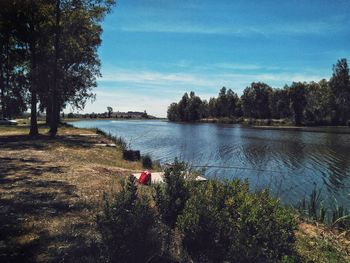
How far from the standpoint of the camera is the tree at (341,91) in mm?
112000

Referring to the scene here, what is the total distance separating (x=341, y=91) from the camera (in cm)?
11381

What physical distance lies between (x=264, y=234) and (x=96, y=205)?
165 inches

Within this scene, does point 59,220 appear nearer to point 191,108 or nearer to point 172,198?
point 172,198

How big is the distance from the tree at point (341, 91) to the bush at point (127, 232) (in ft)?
386

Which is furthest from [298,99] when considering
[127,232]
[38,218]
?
[127,232]

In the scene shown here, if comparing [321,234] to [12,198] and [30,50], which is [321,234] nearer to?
[12,198]

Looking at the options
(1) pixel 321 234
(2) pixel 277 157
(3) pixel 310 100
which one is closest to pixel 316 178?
(2) pixel 277 157

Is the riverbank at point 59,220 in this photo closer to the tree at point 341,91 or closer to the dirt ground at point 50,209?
the dirt ground at point 50,209

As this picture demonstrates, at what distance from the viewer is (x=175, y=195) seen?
7.89m

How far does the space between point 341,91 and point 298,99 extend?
43.0ft

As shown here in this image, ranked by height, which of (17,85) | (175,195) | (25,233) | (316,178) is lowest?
(316,178)

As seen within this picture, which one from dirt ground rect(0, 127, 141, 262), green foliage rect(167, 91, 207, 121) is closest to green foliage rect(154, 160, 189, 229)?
dirt ground rect(0, 127, 141, 262)

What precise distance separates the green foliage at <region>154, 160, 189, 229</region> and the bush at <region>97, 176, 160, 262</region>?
5.69ft

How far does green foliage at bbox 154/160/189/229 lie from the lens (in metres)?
7.72
